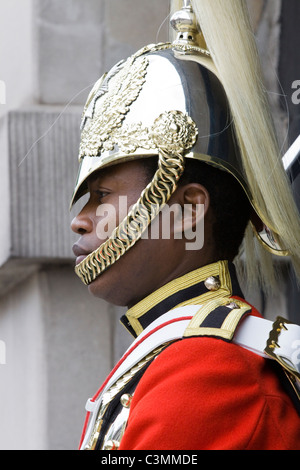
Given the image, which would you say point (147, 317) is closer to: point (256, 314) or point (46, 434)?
Result: point (256, 314)

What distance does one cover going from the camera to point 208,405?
1.80 meters

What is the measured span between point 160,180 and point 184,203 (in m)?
0.08

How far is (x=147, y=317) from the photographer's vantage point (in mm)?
2162

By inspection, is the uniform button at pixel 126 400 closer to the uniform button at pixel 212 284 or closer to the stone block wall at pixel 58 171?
the uniform button at pixel 212 284

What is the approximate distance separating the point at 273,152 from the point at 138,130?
0.30 m

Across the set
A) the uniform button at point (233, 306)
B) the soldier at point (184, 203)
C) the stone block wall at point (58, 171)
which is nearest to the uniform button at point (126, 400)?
the soldier at point (184, 203)

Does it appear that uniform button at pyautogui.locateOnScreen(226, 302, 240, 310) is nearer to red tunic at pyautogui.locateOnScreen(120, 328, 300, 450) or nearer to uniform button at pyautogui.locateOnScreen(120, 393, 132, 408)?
red tunic at pyautogui.locateOnScreen(120, 328, 300, 450)

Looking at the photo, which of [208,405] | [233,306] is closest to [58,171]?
[233,306]

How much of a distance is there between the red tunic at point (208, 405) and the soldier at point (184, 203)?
0.04 meters

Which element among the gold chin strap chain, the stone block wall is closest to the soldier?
the gold chin strap chain

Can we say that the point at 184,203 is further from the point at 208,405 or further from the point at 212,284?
the point at 208,405

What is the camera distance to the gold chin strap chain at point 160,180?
2109 mm

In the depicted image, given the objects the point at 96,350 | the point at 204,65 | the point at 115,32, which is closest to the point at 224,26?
the point at 204,65

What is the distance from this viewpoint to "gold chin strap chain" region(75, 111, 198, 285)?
2.11 m
